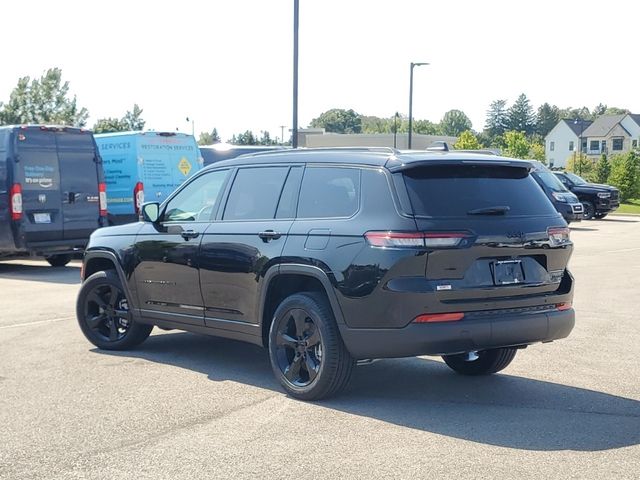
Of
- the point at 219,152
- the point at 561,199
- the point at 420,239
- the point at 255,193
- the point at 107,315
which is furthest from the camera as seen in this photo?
the point at 561,199

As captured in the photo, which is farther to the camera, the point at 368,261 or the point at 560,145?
the point at 560,145

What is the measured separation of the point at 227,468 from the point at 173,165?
1423 centimetres

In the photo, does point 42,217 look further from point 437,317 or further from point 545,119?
point 545,119

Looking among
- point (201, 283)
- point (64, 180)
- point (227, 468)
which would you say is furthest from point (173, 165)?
point (227, 468)

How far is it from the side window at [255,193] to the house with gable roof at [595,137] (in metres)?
107

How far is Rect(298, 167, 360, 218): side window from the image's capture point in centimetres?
645

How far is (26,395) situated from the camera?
6.71 metres

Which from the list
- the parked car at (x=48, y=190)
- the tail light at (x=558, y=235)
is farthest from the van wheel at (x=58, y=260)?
the tail light at (x=558, y=235)

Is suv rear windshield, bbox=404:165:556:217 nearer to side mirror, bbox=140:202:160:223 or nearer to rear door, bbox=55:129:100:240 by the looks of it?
side mirror, bbox=140:202:160:223

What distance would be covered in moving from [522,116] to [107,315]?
18649 cm

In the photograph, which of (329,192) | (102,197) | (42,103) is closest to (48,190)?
(102,197)

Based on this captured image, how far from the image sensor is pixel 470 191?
249 inches

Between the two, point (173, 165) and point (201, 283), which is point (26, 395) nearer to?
point (201, 283)

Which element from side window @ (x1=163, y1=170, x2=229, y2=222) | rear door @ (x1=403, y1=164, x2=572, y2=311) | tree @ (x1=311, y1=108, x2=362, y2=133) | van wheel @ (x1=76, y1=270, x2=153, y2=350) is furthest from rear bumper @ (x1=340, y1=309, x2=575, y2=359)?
tree @ (x1=311, y1=108, x2=362, y2=133)
